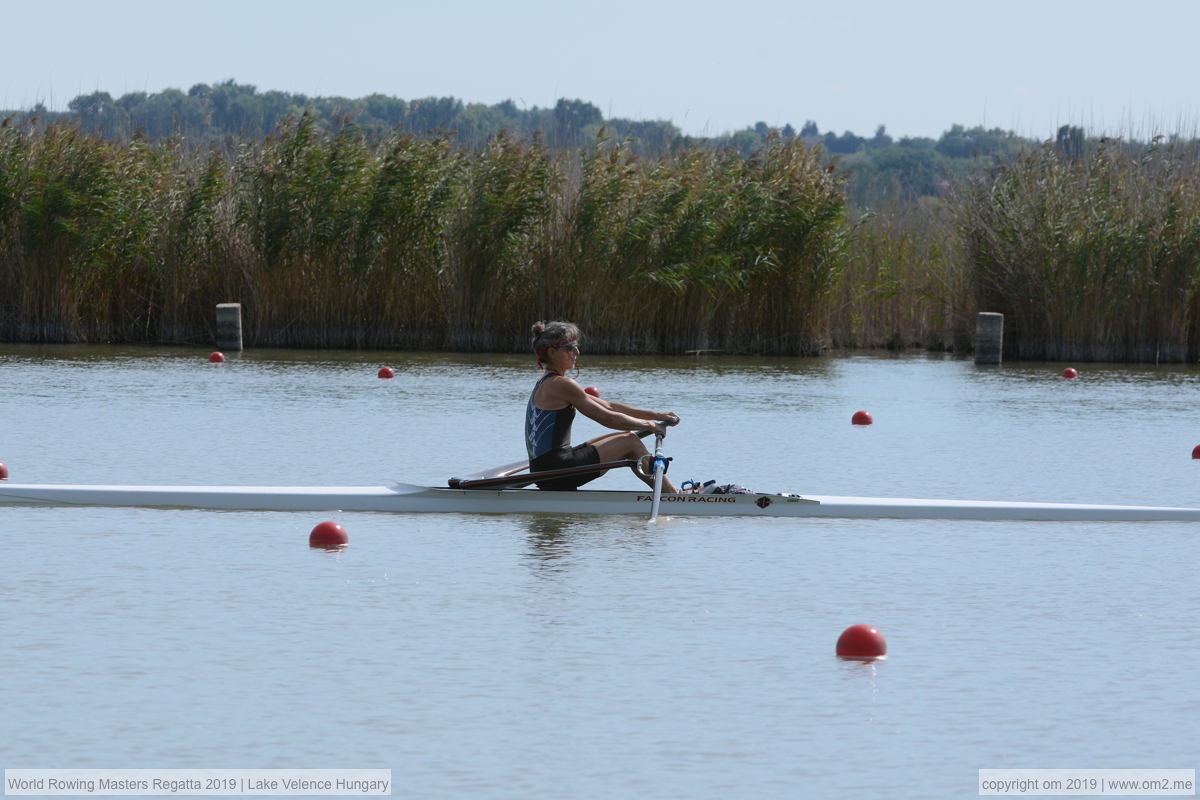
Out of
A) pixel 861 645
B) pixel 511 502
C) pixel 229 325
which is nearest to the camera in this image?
pixel 861 645

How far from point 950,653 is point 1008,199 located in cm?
1995

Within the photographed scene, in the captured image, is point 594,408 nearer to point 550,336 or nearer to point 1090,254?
point 550,336

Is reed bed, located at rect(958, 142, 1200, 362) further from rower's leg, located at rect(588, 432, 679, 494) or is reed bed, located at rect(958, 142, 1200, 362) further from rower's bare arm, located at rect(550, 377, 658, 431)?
rower's bare arm, located at rect(550, 377, 658, 431)

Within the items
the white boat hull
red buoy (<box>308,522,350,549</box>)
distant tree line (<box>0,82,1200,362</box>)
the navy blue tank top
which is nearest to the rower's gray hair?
the navy blue tank top

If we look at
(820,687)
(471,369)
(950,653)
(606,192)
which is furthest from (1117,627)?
(606,192)

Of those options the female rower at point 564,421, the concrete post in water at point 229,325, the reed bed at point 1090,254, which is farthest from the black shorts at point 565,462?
the reed bed at point 1090,254

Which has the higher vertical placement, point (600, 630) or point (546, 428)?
point (546, 428)

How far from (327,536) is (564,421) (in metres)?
2.00

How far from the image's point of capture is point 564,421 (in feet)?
36.0

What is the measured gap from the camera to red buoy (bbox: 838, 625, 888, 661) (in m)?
7.05
